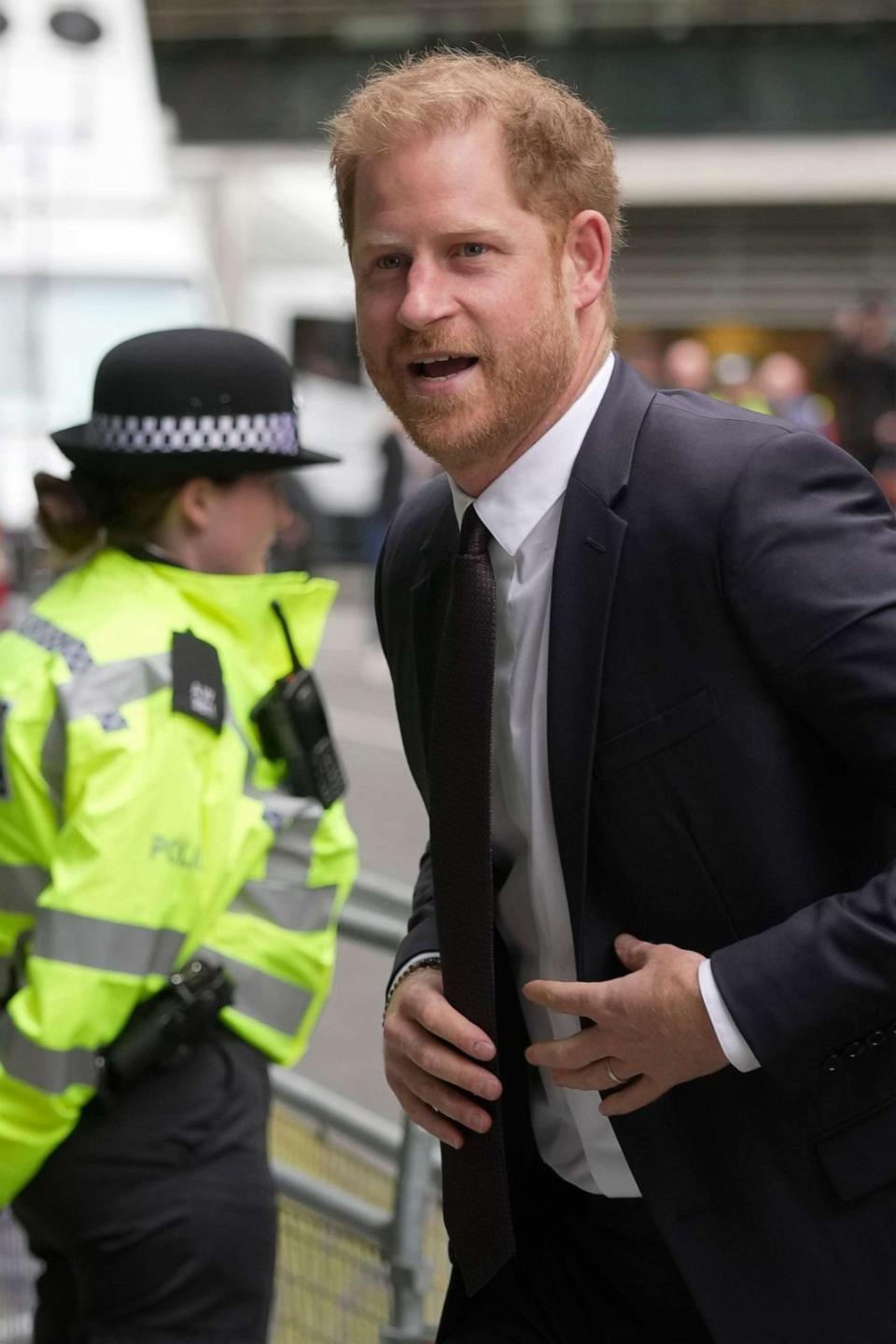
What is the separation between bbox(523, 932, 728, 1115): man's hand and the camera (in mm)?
1904

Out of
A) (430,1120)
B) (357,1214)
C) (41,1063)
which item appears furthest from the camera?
(357,1214)

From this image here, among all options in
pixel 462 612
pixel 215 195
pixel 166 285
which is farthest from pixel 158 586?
pixel 215 195

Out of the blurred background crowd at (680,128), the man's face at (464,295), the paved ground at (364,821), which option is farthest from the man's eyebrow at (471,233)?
the blurred background crowd at (680,128)

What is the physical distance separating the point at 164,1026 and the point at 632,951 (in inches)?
42.5

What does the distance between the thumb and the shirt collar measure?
1.41 feet

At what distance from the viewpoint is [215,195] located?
22.6 metres

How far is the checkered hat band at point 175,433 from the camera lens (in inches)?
122

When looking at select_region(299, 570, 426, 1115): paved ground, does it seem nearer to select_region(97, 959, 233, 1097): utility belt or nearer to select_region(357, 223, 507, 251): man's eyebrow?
select_region(97, 959, 233, 1097): utility belt

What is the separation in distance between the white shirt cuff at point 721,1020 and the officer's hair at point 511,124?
770 millimetres

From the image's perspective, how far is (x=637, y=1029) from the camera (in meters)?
1.92

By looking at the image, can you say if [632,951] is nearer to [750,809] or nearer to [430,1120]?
[750,809]

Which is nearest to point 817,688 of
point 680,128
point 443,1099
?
point 443,1099

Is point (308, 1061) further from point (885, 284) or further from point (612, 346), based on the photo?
point (885, 284)

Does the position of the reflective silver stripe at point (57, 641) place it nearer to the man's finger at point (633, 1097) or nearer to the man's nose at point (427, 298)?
the man's nose at point (427, 298)
